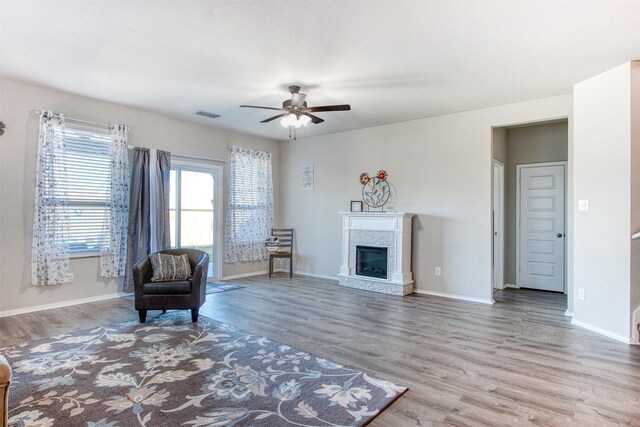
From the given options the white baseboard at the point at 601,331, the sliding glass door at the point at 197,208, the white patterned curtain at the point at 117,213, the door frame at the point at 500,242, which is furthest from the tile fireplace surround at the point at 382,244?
the white patterned curtain at the point at 117,213

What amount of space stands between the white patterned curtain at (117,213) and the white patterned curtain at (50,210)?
1.55ft

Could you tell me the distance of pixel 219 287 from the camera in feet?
19.0

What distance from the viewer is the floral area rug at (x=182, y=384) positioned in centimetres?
213

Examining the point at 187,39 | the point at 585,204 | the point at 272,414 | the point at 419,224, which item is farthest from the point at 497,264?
the point at 187,39

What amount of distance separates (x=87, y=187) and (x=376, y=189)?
14.1ft

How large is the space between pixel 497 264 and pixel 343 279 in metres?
2.56

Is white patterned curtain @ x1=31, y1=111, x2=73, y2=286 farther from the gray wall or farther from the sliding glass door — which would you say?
the gray wall

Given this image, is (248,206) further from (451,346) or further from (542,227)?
(542,227)

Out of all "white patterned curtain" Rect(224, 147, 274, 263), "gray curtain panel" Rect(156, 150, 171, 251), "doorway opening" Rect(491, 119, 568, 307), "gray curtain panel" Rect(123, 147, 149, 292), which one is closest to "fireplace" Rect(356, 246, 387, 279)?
"doorway opening" Rect(491, 119, 568, 307)

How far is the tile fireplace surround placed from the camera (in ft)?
18.0

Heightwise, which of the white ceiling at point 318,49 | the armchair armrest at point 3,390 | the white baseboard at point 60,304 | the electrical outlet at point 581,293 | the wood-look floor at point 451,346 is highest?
the white ceiling at point 318,49

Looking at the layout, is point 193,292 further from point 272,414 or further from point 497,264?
point 497,264

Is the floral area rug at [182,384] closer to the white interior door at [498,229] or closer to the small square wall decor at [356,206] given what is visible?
the small square wall decor at [356,206]

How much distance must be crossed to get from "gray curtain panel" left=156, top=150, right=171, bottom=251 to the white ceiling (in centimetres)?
100
